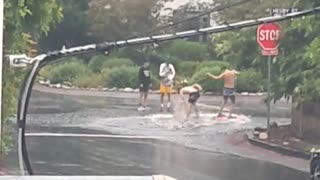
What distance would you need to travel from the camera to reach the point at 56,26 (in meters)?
5.73

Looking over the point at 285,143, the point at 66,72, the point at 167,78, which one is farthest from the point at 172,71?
the point at 285,143

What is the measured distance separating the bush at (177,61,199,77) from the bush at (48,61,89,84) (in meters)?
0.69

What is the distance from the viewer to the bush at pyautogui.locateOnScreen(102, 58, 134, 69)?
550 centimetres

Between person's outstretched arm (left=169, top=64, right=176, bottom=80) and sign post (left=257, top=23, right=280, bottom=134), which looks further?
sign post (left=257, top=23, right=280, bottom=134)

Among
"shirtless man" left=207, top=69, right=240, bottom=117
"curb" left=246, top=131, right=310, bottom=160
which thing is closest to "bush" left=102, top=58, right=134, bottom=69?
"shirtless man" left=207, top=69, right=240, bottom=117

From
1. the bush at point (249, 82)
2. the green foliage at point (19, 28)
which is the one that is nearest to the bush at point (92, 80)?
the green foliage at point (19, 28)

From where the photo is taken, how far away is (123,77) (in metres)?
5.80

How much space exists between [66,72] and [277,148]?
A: 205 centimetres

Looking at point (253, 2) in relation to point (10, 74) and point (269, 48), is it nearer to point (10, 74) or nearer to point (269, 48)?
point (269, 48)

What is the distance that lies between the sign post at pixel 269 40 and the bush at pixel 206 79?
387 mm

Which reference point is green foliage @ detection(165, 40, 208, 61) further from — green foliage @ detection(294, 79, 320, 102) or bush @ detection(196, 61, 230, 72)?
green foliage @ detection(294, 79, 320, 102)

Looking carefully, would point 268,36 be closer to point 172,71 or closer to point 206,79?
point 206,79

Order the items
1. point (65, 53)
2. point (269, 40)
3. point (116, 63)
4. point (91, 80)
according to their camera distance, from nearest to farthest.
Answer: point (65, 53) < point (116, 63) < point (91, 80) < point (269, 40)

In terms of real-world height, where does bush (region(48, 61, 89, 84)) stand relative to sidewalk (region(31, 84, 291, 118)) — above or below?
above
